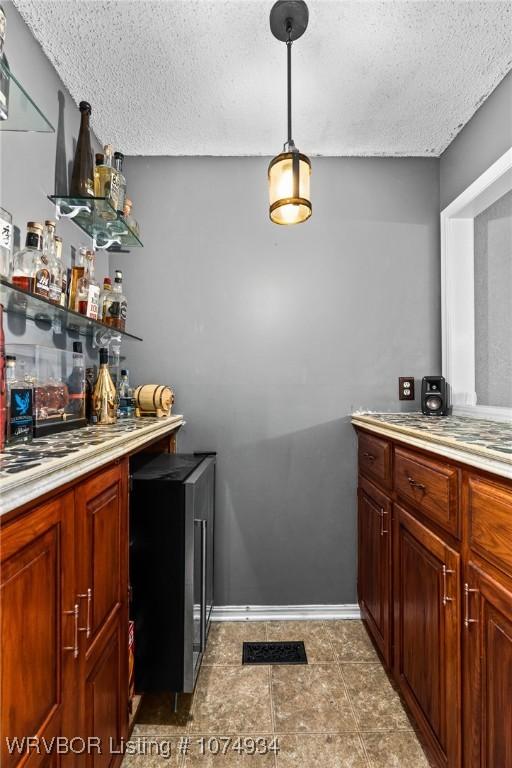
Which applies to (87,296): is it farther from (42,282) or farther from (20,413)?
(20,413)

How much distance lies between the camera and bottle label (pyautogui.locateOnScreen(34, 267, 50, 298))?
3.71 ft

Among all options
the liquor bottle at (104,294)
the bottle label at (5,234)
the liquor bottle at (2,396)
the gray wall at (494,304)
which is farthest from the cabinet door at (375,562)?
the bottle label at (5,234)

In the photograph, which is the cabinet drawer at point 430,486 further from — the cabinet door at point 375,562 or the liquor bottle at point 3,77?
the liquor bottle at point 3,77

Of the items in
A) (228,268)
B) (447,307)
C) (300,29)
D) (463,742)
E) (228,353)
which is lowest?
(463,742)

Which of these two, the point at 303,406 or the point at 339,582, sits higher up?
the point at 303,406

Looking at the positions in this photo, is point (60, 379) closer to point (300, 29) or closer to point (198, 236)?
point (198, 236)

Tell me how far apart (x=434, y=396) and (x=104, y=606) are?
168 centimetres

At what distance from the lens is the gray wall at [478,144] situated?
1.58 m

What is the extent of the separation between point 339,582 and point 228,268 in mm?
1751

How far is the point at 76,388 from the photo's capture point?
1.39m

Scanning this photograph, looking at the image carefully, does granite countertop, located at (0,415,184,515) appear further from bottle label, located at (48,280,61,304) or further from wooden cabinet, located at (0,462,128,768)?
bottle label, located at (48,280,61,304)

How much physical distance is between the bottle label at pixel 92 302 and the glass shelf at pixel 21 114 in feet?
1.69

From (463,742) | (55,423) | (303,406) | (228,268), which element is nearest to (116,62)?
(228,268)

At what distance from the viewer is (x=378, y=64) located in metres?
1.52
